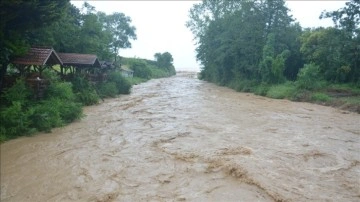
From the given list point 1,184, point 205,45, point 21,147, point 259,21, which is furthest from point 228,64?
point 1,184

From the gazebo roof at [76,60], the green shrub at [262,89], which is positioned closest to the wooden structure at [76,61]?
the gazebo roof at [76,60]

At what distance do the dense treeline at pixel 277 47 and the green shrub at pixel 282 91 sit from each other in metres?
0.70

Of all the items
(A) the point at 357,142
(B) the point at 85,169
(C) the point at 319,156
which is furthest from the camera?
(A) the point at 357,142

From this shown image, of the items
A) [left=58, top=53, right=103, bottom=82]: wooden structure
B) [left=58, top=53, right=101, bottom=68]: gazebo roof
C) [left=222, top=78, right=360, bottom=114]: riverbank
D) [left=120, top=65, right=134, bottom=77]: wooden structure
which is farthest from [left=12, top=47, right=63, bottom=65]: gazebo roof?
[left=120, top=65, right=134, bottom=77]: wooden structure

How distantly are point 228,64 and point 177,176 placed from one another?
3148 centimetres

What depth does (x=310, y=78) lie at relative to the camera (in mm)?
22859

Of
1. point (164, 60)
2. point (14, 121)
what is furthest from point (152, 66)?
point (14, 121)

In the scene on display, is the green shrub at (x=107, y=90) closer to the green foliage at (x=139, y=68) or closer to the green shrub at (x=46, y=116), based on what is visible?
the green shrub at (x=46, y=116)

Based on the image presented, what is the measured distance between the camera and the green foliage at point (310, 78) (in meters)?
22.5

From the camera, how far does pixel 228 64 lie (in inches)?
1480

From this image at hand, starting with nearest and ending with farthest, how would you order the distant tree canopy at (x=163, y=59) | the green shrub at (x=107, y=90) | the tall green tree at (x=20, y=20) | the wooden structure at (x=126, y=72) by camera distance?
the tall green tree at (x=20, y=20) < the green shrub at (x=107, y=90) < the wooden structure at (x=126, y=72) < the distant tree canopy at (x=163, y=59)

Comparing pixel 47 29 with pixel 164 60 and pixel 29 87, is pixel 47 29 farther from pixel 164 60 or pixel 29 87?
pixel 164 60

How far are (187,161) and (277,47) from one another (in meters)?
23.0

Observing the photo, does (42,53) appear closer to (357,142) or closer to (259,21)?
(357,142)
